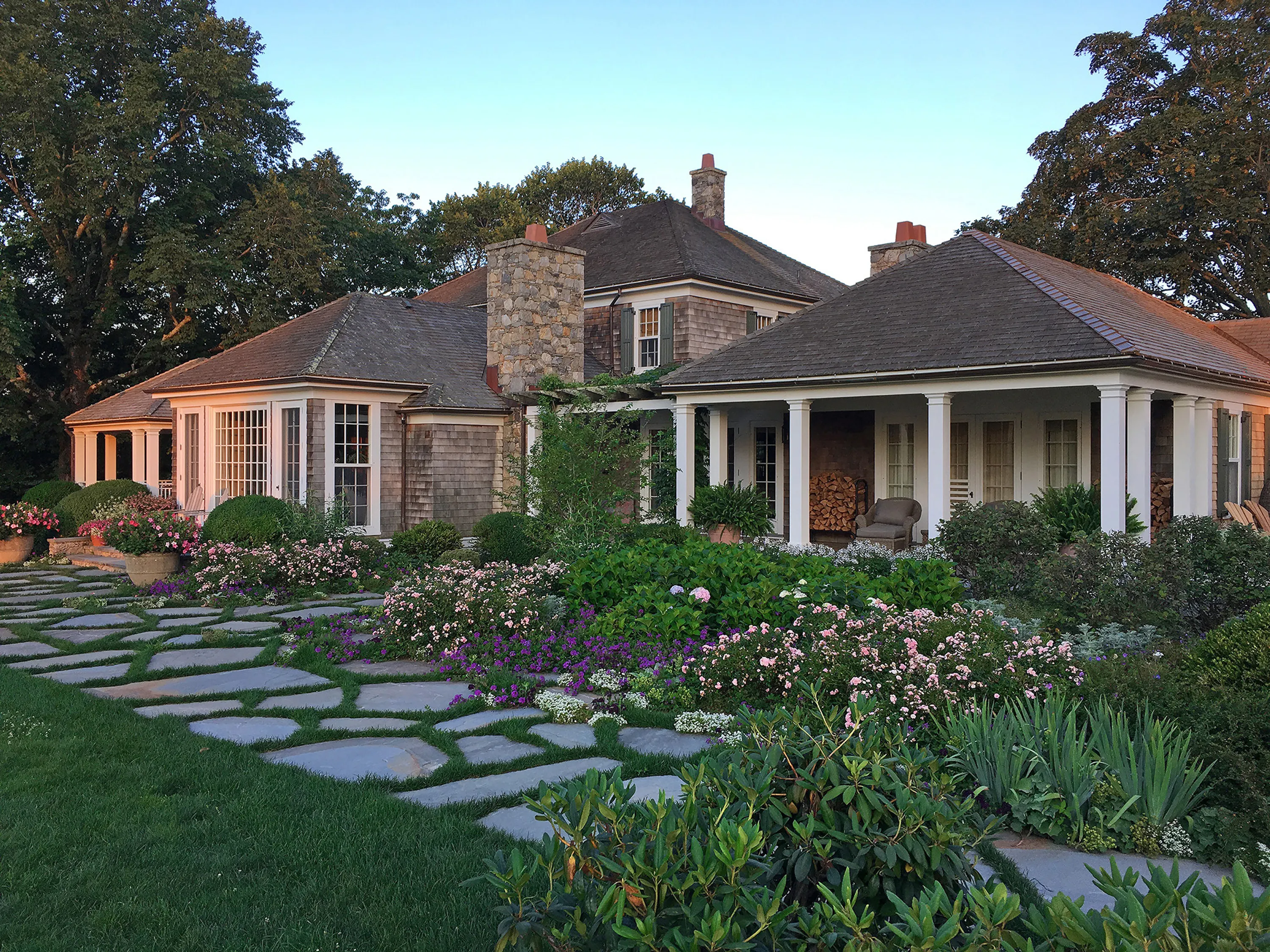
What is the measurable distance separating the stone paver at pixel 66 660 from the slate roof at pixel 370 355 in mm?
8199

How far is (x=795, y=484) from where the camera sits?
1344cm

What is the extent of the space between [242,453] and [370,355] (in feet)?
9.84

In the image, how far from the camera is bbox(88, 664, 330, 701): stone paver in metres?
6.28

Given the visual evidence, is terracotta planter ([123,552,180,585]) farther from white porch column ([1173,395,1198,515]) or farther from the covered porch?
white porch column ([1173,395,1198,515])

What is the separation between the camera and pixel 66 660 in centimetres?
739

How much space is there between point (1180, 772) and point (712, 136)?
21624 millimetres

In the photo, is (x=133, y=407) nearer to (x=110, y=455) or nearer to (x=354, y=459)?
(x=110, y=455)

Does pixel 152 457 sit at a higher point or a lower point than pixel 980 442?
lower

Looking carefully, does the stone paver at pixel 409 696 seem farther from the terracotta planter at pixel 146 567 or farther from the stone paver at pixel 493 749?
the terracotta planter at pixel 146 567

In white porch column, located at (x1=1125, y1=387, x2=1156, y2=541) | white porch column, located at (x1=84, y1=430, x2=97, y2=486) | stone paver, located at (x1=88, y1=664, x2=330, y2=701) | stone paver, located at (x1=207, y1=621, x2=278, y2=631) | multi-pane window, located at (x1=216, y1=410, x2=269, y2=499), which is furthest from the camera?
white porch column, located at (x1=84, y1=430, x2=97, y2=486)

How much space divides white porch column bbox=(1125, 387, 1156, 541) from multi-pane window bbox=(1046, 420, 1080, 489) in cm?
218

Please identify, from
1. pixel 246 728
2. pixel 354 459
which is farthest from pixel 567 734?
pixel 354 459

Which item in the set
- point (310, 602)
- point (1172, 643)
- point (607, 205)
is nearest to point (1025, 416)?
point (1172, 643)

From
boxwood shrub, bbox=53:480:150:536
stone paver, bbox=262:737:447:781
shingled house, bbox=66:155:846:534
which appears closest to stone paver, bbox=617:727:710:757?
stone paver, bbox=262:737:447:781
